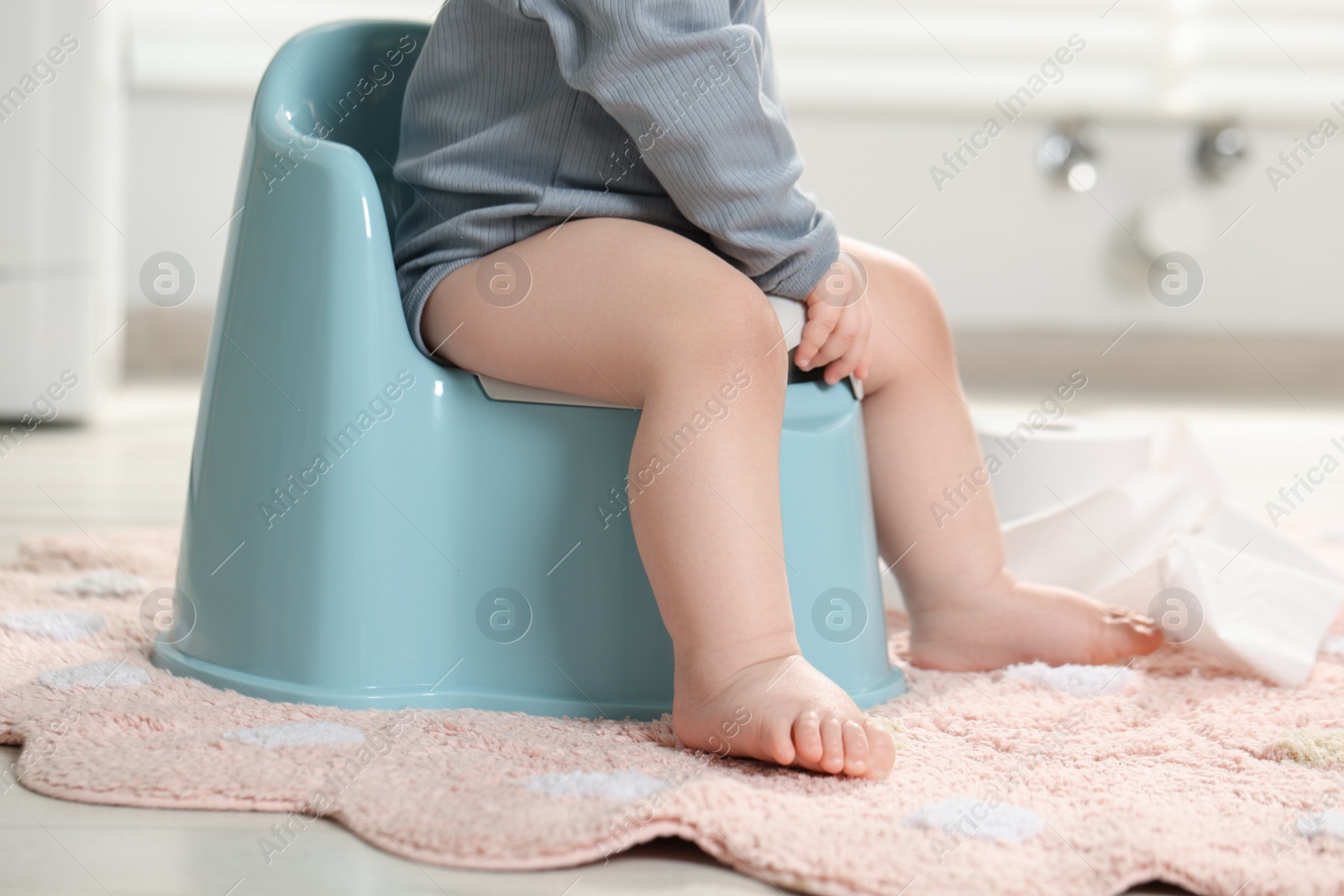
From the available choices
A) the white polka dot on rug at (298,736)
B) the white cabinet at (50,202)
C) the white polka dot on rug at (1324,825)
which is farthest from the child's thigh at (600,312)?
the white cabinet at (50,202)

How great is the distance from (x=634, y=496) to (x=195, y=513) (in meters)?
0.28

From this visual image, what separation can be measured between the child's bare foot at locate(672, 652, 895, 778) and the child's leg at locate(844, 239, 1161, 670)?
216 millimetres

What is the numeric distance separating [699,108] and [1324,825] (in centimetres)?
46

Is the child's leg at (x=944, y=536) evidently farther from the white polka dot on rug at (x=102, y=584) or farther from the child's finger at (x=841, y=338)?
the white polka dot on rug at (x=102, y=584)

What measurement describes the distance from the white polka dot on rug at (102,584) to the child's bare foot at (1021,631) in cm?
59

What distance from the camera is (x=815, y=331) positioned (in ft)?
2.36

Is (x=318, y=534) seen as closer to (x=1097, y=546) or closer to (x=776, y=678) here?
(x=776, y=678)

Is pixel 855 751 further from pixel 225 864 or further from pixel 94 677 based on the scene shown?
pixel 94 677

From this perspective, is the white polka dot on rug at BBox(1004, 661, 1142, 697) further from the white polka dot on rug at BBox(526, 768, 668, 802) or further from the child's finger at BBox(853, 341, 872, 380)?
the white polka dot on rug at BBox(526, 768, 668, 802)

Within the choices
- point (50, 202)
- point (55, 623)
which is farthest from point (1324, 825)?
point (50, 202)

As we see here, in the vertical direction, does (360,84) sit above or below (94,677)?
above

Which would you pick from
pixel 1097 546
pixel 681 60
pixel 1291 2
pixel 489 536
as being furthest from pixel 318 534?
pixel 1291 2

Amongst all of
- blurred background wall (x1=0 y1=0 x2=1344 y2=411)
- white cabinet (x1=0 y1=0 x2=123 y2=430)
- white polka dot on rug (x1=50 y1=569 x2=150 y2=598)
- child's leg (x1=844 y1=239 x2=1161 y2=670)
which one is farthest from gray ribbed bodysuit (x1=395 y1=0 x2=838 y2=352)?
blurred background wall (x1=0 y1=0 x2=1344 y2=411)

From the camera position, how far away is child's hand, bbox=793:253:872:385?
72 cm
